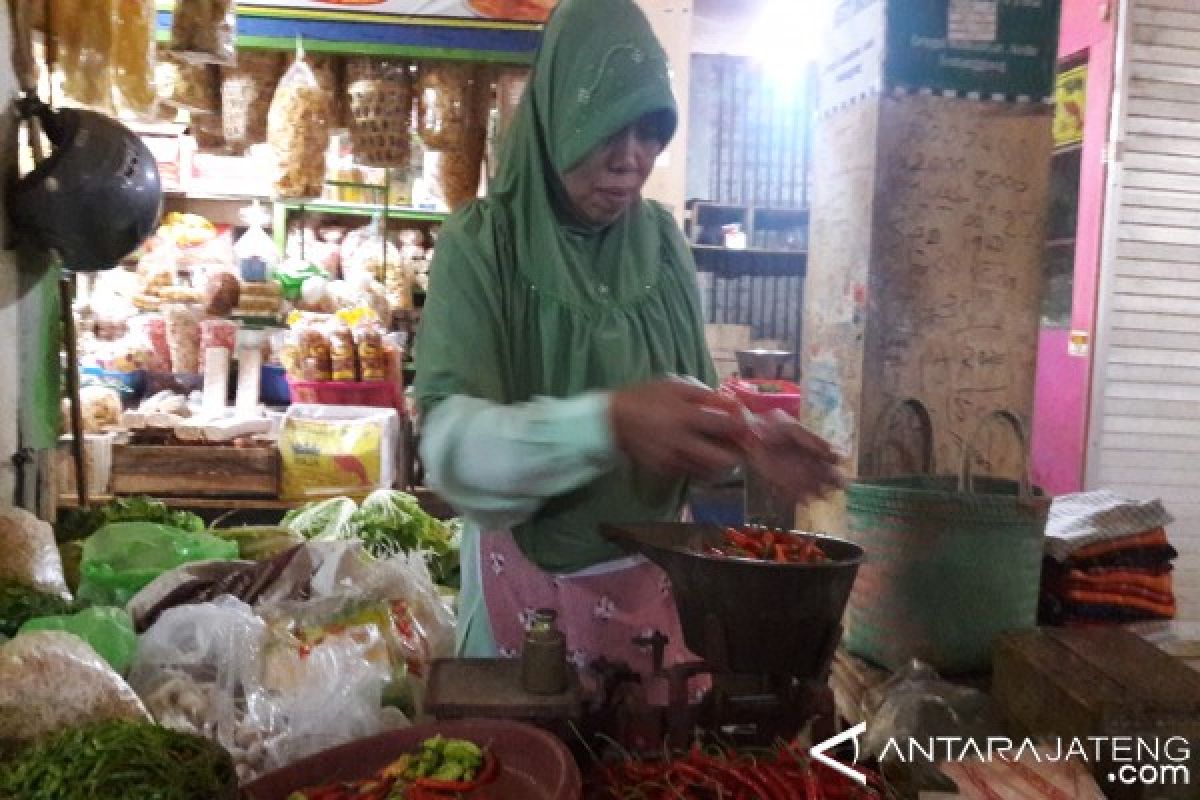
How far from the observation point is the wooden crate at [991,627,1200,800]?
1.84 meters

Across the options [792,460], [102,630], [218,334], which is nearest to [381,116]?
[218,334]

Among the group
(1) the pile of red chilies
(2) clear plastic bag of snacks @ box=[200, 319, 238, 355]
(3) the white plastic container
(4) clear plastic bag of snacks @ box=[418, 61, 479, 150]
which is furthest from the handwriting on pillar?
(2) clear plastic bag of snacks @ box=[200, 319, 238, 355]

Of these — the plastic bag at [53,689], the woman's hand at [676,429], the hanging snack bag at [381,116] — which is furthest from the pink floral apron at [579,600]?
the hanging snack bag at [381,116]

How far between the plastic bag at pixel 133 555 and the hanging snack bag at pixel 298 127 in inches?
91.6

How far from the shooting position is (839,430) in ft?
10.2

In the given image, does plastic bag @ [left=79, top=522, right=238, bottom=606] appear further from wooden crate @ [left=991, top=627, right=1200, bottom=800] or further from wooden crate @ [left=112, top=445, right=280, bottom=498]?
wooden crate @ [left=991, top=627, right=1200, bottom=800]

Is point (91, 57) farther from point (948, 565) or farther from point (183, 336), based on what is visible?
point (948, 565)

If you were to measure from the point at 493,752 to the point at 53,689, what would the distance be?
90 centimetres

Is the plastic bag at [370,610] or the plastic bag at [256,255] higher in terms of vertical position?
the plastic bag at [256,255]

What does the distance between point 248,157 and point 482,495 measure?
5.69 meters

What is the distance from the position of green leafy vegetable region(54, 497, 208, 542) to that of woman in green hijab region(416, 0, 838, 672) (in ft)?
7.04

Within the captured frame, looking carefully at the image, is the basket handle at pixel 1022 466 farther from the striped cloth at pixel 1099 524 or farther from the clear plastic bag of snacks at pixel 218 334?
the clear plastic bag of snacks at pixel 218 334

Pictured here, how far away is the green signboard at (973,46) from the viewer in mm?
2854

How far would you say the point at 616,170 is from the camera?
1.67 metres
